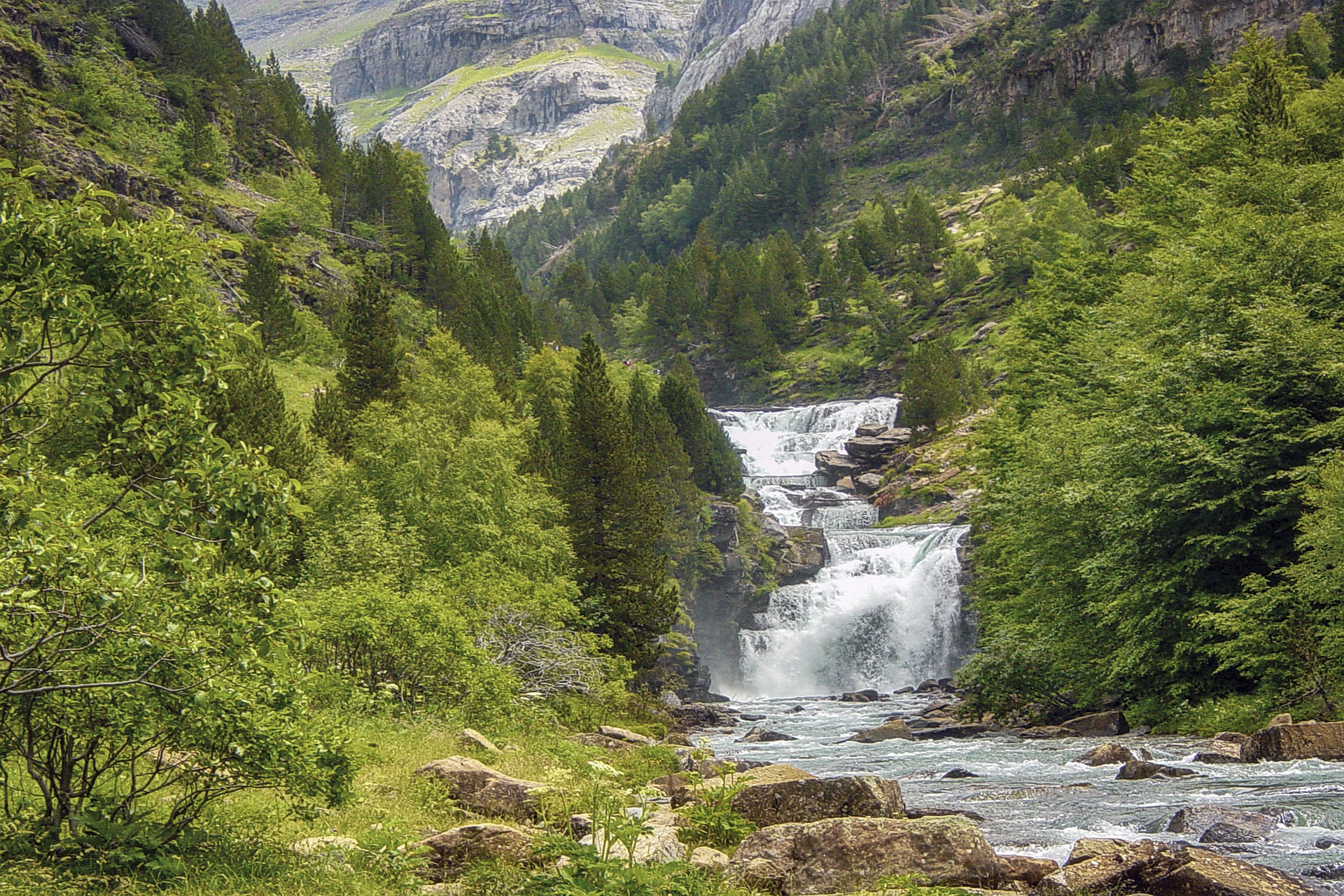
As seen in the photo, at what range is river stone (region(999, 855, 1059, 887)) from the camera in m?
11.5

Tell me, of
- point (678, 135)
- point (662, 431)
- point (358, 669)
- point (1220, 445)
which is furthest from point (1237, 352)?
point (678, 135)

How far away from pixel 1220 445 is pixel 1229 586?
3.93m

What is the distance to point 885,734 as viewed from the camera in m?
35.4

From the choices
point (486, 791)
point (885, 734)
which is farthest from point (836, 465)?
point (486, 791)

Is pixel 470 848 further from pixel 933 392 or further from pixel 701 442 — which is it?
pixel 933 392

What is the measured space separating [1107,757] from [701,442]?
192 feet

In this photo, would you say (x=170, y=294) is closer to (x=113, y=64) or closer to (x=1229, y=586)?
(x=1229, y=586)

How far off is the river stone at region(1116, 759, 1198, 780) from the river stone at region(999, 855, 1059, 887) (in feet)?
28.7

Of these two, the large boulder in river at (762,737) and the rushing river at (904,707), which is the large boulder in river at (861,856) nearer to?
the rushing river at (904,707)

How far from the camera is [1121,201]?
5678 centimetres

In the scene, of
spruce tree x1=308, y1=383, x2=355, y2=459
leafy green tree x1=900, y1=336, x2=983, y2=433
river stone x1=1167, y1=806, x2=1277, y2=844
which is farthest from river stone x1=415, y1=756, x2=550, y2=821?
leafy green tree x1=900, y1=336, x2=983, y2=433

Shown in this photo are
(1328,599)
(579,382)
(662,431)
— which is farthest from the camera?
(662,431)

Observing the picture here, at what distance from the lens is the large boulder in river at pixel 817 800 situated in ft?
46.1

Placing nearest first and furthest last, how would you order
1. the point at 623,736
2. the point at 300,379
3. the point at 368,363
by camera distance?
the point at 623,736 < the point at 368,363 < the point at 300,379
